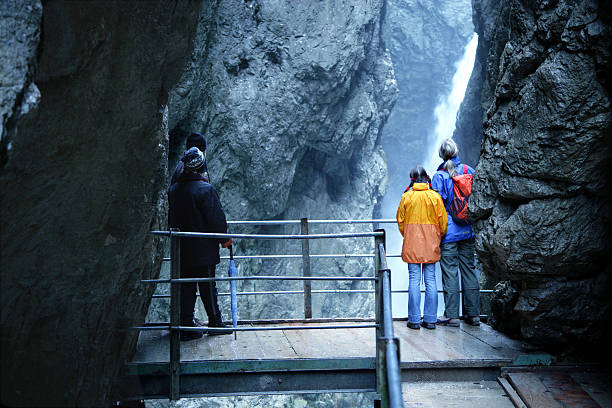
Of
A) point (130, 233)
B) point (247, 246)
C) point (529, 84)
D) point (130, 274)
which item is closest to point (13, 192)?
point (130, 233)

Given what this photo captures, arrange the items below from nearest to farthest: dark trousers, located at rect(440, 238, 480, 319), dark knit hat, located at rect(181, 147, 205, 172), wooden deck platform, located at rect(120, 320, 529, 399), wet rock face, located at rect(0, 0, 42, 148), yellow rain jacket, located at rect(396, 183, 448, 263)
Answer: wet rock face, located at rect(0, 0, 42, 148) < wooden deck platform, located at rect(120, 320, 529, 399) < dark knit hat, located at rect(181, 147, 205, 172) < yellow rain jacket, located at rect(396, 183, 448, 263) < dark trousers, located at rect(440, 238, 480, 319)

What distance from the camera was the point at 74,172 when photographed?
85.8 inches

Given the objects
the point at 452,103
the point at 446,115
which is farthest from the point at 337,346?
the point at 452,103

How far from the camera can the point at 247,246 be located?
553 inches

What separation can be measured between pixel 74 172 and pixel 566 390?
379cm

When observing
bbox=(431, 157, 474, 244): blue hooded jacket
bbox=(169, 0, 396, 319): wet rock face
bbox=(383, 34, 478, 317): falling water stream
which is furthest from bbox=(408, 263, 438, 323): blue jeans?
bbox=(383, 34, 478, 317): falling water stream

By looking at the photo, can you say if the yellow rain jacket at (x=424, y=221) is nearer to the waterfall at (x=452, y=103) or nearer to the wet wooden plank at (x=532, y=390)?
the wet wooden plank at (x=532, y=390)

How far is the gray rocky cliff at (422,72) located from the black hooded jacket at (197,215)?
34.9 m

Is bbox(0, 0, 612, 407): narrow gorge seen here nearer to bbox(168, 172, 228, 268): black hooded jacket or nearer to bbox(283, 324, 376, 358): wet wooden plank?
bbox(168, 172, 228, 268): black hooded jacket

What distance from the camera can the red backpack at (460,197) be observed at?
5.39 metres

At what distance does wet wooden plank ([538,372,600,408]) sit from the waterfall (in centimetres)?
3346

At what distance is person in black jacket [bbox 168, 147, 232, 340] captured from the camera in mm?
4609

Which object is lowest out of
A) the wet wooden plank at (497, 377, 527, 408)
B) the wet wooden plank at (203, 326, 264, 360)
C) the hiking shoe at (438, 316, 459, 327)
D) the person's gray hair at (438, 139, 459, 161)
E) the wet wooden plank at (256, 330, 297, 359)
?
the wet wooden plank at (497, 377, 527, 408)

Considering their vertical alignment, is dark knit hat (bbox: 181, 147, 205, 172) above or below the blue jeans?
above
